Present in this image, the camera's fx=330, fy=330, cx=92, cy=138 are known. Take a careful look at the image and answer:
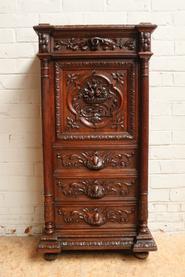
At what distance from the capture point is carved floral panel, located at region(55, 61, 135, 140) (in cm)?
176

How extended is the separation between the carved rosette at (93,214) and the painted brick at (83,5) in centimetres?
121

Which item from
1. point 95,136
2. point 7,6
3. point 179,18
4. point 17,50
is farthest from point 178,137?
point 7,6

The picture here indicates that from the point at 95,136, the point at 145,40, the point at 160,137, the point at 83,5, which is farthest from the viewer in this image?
the point at 160,137

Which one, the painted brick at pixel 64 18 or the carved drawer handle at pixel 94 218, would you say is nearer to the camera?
the carved drawer handle at pixel 94 218

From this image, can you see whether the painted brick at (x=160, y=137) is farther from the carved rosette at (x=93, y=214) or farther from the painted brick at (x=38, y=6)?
the painted brick at (x=38, y=6)

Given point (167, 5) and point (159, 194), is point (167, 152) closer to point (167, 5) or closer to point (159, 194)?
point (159, 194)

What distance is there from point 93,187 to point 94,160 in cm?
16

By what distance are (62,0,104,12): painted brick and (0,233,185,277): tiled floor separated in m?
1.49

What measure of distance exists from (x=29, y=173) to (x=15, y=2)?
109cm

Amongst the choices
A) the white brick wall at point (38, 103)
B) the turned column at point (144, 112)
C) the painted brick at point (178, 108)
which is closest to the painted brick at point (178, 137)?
the white brick wall at point (38, 103)

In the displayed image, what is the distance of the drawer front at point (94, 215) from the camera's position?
189 cm

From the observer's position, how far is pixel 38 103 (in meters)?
2.13

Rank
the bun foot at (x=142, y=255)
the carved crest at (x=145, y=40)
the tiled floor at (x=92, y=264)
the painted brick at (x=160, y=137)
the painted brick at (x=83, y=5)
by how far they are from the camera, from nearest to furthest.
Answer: the carved crest at (x=145, y=40) < the tiled floor at (x=92, y=264) < the bun foot at (x=142, y=255) < the painted brick at (x=83, y=5) < the painted brick at (x=160, y=137)

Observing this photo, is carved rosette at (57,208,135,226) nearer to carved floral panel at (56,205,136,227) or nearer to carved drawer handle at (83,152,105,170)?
carved floral panel at (56,205,136,227)
